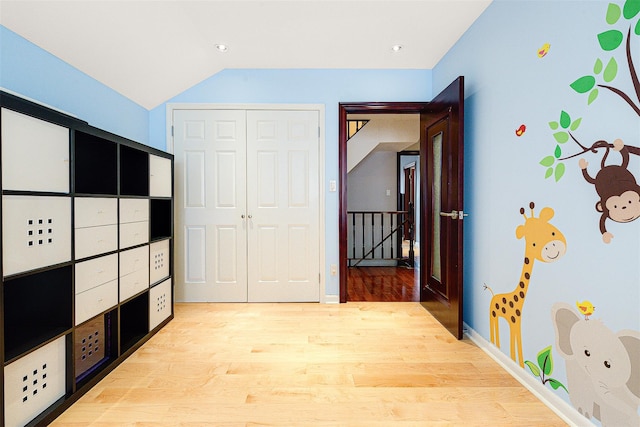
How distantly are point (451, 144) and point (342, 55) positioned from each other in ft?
4.46

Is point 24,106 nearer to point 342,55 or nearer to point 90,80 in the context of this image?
point 90,80

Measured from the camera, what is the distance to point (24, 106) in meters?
1.39

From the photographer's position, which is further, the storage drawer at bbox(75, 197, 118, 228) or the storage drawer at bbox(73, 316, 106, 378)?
the storage drawer at bbox(73, 316, 106, 378)

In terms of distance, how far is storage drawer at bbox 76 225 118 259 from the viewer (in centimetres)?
177

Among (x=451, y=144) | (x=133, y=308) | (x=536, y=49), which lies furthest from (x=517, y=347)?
(x=133, y=308)

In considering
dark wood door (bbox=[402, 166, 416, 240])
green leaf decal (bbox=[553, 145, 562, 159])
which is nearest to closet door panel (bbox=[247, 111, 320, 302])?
green leaf decal (bbox=[553, 145, 562, 159])

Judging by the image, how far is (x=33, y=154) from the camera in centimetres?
147

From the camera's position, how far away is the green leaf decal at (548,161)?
5.56 feet

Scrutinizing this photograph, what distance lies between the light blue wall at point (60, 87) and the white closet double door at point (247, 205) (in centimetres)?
54

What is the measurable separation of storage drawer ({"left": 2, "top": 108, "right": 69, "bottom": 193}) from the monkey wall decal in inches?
97.4

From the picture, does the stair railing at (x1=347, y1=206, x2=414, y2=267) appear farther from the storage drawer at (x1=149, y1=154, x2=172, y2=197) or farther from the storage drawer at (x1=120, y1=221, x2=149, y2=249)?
the storage drawer at (x1=120, y1=221, x2=149, y2=249)

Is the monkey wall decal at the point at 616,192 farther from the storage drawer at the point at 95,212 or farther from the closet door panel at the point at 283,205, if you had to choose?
the storage drawer at the point at 95,212

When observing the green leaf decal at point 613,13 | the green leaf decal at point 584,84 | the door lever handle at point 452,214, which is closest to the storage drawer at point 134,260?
the door lever handle at point 452,214

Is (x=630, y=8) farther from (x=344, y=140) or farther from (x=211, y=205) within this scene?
(x=211, y=205)
